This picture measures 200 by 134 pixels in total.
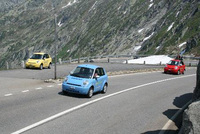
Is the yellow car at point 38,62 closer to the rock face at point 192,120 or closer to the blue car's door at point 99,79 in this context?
the blue car's door at point 99,79

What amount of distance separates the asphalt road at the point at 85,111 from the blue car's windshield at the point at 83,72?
1.15 metres

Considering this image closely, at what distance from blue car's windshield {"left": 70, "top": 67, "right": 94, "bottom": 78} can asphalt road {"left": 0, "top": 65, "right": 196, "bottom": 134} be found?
A: 1146mm

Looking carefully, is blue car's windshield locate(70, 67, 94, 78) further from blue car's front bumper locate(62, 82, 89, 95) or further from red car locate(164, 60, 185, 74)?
red car locate(164, 60, 185, 74)

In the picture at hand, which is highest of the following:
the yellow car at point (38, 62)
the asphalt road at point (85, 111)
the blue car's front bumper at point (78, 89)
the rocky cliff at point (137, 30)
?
the rocky cliff at point (137, 30)

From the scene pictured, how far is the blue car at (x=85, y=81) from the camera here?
14984mm

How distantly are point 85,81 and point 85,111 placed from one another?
3.31 meters

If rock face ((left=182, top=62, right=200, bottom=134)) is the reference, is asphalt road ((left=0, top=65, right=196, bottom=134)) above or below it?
below

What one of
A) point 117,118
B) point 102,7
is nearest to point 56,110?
point 117,118

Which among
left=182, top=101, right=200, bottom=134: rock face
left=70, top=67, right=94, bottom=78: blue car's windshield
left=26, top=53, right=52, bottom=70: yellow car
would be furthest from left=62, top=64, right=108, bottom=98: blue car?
left=26, top=53, right=52, bottom=70: yellow car

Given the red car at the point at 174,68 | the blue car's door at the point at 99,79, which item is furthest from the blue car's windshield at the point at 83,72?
the red car at the point at 174,68

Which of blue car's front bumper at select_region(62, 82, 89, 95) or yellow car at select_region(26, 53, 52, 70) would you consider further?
yellow car at select_region(26, 53, 52, 70)

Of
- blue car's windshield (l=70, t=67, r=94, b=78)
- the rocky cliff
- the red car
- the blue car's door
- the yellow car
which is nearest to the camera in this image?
blue car's windshield (l=70, t=67, r=94, b=78)

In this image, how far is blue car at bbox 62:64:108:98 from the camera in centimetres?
1498

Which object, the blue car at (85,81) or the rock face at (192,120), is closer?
the rock face at (192,120)
